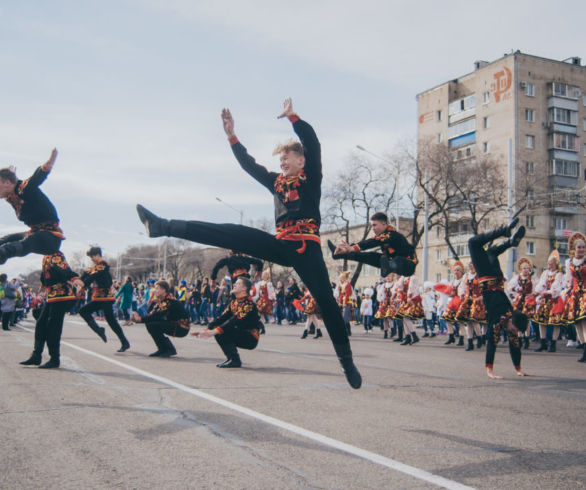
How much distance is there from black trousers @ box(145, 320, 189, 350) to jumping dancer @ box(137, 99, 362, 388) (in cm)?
639

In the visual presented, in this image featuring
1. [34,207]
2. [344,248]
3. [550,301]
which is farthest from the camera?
[550,301]

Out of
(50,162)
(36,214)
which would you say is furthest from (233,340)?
(50,162)

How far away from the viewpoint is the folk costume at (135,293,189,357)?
10977mm

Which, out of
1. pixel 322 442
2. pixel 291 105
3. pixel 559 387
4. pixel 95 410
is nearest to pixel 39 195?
pixel 95 410

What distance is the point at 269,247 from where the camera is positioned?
16.0 feet

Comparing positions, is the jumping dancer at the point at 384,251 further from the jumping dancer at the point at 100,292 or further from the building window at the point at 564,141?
the building window at the point at 564,141

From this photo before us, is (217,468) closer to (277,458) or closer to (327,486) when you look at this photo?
(277,458)

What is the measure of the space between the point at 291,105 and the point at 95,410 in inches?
128

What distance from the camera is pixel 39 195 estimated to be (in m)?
7.77

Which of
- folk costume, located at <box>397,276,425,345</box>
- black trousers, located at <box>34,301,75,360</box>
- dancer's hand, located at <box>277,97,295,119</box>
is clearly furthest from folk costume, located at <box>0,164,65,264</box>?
folk costume, located at <box>397,276,425,345</box>

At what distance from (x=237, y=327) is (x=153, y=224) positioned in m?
4.95

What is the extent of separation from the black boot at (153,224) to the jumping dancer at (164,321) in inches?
255

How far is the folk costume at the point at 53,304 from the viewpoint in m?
8.55

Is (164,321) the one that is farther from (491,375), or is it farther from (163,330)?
(491,375)
